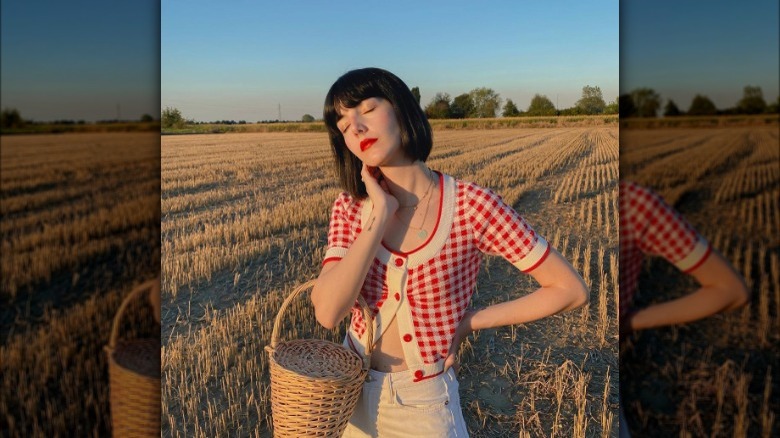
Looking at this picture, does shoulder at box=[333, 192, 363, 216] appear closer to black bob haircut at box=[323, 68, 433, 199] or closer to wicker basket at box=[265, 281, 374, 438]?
black bob haircut at box=[323, 68, 433, 199]

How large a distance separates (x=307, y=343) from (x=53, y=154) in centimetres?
107

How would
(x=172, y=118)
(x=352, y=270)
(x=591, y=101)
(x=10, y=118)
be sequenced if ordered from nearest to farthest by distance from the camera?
(x=10, y=118) → (x=352, y=270) → (x=591, y=101) → (x=172, y=118)

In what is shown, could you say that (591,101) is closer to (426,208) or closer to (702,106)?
(426,208)

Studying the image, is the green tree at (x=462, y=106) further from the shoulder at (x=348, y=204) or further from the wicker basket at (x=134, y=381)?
the wicker basket at (x=134, y=381)

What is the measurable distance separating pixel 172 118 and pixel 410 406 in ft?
17.6

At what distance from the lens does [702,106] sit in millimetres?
654

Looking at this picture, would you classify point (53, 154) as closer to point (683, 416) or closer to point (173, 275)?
point (683, 416)

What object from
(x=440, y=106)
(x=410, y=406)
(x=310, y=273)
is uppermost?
(x=440, y=106)

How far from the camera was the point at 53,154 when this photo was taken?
2.10 ft

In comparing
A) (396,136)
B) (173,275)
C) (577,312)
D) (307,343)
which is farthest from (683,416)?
(173,275)

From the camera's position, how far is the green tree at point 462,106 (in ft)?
16.4

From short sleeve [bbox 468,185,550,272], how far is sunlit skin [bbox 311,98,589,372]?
3cm

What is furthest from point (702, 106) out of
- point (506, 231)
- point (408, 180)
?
point (408, 180)

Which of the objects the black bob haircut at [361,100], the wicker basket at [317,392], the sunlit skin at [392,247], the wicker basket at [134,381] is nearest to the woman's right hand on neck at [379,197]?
the sunlit skin at [392,247]
